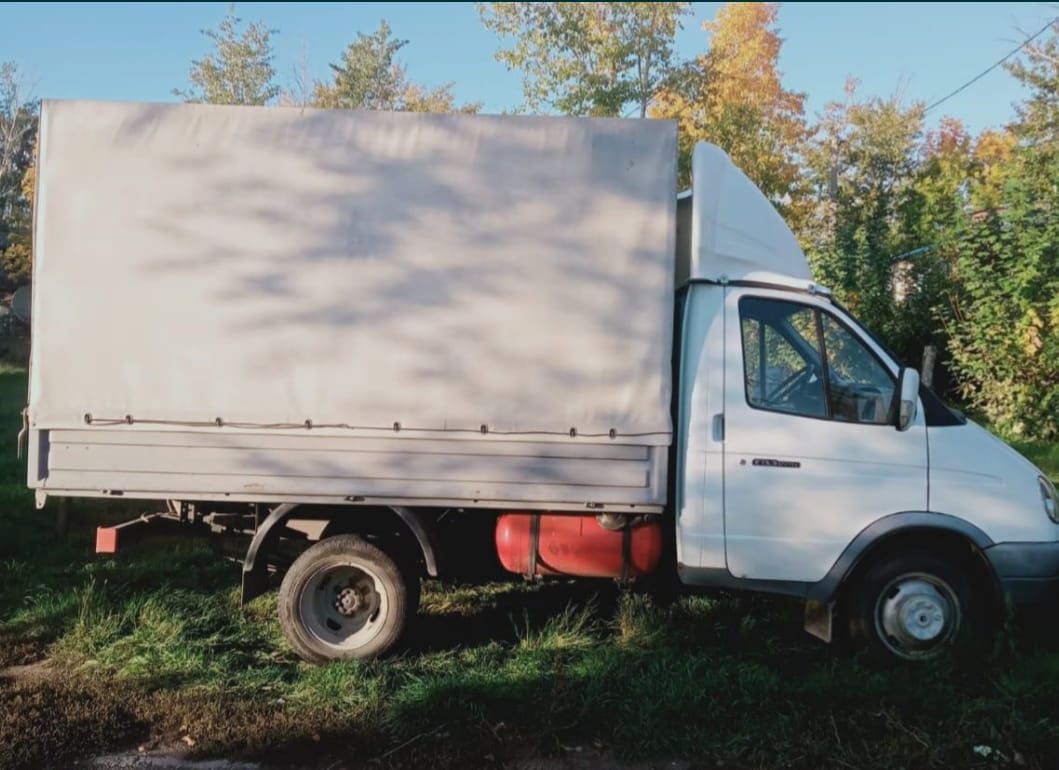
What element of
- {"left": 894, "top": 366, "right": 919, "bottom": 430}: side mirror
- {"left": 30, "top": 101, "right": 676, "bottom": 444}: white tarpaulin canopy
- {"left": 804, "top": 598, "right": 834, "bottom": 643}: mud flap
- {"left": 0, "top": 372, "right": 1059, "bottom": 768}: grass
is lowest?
{"left": 0, "top": 372, "right": 1059, "bottom": 768}: grass

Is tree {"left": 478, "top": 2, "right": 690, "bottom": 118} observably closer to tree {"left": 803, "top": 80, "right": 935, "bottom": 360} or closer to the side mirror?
tree {"left": 803, "top": 80, "right": 935, "bottom": 360}

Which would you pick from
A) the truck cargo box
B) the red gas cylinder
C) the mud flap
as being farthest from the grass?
the truck cargo box

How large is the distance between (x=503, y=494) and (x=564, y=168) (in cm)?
183

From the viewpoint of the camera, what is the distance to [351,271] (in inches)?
197

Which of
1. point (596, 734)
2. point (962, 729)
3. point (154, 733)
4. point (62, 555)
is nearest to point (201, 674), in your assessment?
point (154, 733)

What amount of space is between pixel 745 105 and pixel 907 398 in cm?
1479

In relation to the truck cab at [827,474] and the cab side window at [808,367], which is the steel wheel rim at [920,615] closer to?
the truck cab at [827,474]

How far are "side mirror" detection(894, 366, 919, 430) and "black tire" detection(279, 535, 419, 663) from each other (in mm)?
2901

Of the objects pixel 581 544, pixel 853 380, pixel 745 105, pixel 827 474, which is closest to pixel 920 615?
pixel 827 474

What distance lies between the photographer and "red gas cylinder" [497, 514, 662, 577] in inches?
204

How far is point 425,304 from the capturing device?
4996mm

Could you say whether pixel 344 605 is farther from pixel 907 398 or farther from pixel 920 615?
pixel 907 398

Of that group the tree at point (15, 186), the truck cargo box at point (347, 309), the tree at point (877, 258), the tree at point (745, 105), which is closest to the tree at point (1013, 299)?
the tree at point (877, 258)

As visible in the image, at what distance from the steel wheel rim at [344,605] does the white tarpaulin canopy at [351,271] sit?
966mm
